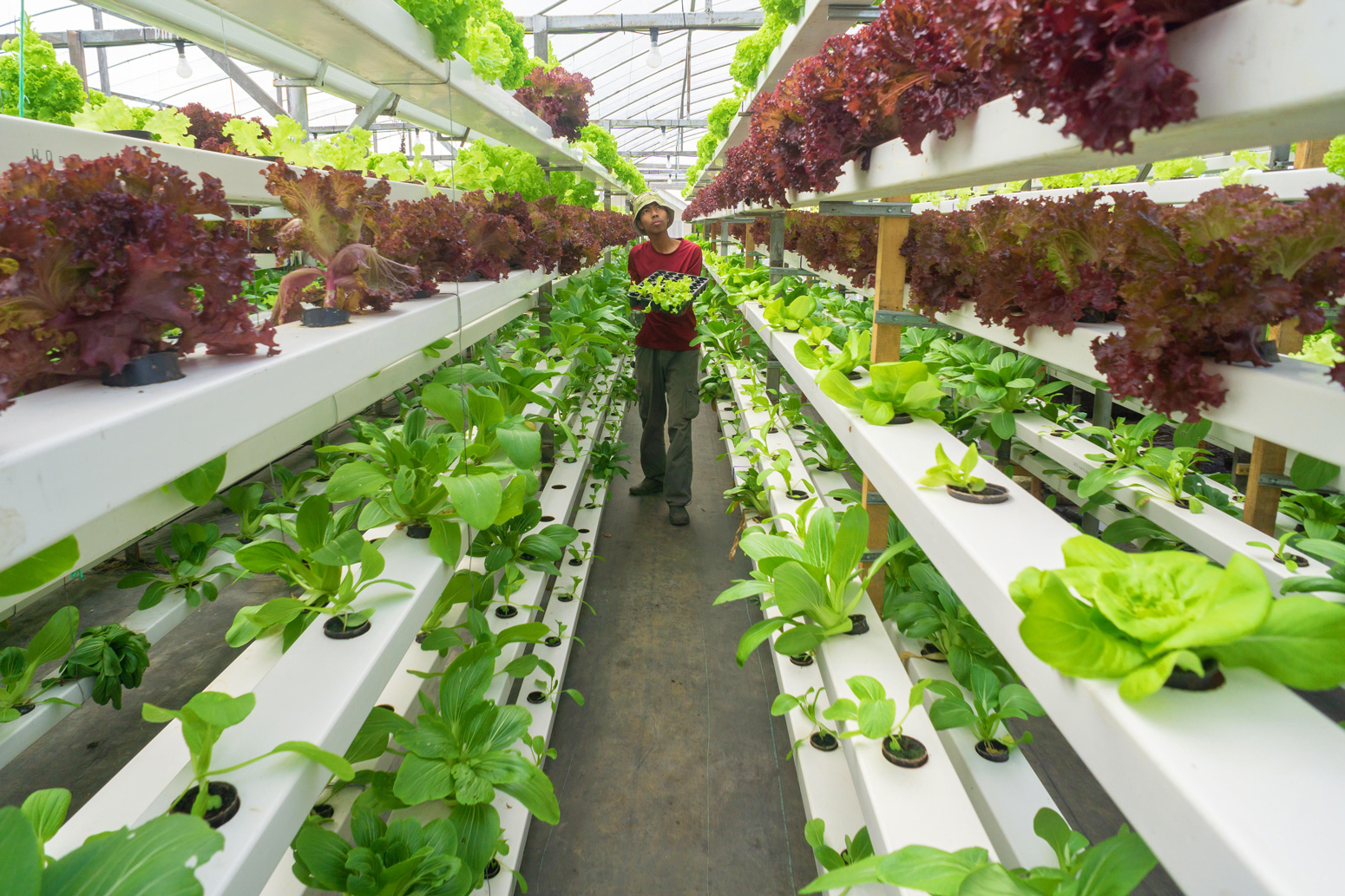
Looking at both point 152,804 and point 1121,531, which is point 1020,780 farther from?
point 152,804

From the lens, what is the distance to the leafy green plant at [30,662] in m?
1.61

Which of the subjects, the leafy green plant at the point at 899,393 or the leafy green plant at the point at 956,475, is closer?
the leafy green plant at the point at 956,475

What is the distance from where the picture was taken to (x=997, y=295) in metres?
1.54

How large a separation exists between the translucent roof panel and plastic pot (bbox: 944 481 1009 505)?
23.9 feet

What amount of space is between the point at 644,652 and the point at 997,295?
194 centimetres

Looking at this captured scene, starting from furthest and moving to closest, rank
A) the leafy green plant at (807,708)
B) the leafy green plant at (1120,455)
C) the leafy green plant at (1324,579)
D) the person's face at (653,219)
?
the person's face at (653,219), the leafy green plant at (1120,455), the leafy green plant at (807,708), the leafy green plant at (1324,579)

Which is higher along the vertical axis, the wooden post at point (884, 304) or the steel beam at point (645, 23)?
the steel beam at point (645, 23)

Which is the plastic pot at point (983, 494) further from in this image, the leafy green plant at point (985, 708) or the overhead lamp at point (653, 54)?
the overhead lamp at point (653, 54)

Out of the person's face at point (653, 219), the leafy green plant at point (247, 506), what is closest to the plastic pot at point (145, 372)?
the leafy green plant at point (247, 506)

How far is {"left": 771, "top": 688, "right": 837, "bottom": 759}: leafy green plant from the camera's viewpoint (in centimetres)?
173

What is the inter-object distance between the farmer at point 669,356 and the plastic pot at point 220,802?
3261 mm

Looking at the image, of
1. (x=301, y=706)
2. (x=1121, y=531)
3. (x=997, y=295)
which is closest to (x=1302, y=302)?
(x=997, y=295)

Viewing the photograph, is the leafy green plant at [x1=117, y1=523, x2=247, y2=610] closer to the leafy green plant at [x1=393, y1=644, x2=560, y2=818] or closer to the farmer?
the leafy green plant at [x1=393, y1=644, x2=560, y2=818]

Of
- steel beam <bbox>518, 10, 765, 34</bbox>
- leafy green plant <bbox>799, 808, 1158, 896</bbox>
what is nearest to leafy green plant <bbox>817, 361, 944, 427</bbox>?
leafy green plant <bbox>799, 808, 1158, 896</bbox>
